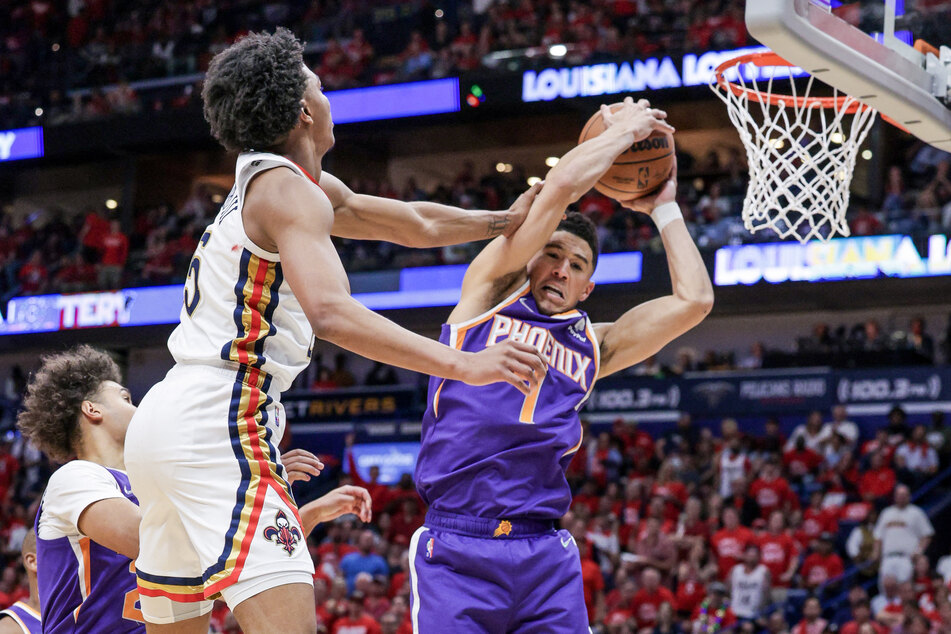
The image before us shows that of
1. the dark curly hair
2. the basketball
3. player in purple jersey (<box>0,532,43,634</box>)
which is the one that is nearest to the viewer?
the dark curly hair

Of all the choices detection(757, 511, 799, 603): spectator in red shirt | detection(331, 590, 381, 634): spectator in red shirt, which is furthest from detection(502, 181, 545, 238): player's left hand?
detection(757, 511, 799, 603): spectator in red shirt

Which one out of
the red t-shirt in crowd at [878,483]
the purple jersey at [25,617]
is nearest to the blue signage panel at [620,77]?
the red t-shirt in crowd at [878,483]

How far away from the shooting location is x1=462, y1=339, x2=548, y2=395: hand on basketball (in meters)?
2.59

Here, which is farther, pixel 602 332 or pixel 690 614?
pixel 690 614

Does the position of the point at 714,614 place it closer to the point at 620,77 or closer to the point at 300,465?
the point at 300,465

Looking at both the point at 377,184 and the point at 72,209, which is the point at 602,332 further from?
the point at 72,209

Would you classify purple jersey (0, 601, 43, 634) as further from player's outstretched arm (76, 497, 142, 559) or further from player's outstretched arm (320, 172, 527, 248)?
player's outstretched arm (320, 172, 527, 248)

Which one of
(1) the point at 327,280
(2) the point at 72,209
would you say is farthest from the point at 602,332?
(2) the point at 72,209

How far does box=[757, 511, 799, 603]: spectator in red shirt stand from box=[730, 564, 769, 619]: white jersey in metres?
0.20

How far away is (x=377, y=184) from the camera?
2133 centimetres

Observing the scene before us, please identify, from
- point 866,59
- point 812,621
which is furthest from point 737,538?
point 866,59

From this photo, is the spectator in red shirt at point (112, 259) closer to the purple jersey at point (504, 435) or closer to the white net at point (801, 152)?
the white net at point (801, 152)

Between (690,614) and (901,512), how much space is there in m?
2.21

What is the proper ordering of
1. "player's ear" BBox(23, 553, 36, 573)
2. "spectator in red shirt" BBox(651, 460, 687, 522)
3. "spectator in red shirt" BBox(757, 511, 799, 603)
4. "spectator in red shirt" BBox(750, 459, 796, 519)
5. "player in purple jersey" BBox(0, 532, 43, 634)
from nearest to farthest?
"player in purple jersey" BBox(0, 532, 43, 634)
"player's ear" BBox(23, 553, 36, 573)
"spectator in red shirt" BBox(757, 511, 799, 603)
"spectator in red shirt" BBox(750, 459, 796, 519)
"spectator in red shirt" BBox(651, 460, 687, 522)
